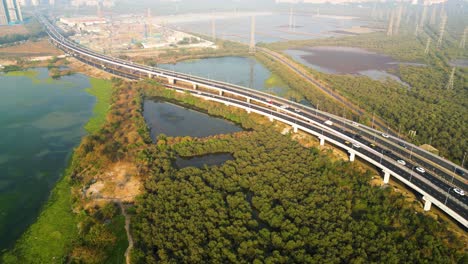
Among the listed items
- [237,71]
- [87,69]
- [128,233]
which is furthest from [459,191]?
[87,69]

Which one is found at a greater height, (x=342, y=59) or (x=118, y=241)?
(x=342, y=59)

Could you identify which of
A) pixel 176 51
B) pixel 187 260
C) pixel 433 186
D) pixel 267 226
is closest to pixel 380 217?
pixel 433 186

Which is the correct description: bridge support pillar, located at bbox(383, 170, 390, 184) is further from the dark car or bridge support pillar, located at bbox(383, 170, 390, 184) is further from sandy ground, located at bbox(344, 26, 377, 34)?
sandy ground, located at bbox(344, 26, 377, 34)

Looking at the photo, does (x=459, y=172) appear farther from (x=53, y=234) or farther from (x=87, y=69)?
(x=87, y=69)

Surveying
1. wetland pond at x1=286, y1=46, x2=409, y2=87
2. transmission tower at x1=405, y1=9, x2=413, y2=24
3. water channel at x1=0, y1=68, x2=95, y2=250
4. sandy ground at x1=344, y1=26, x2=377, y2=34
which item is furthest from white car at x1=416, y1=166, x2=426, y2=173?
transmission tower at x1=405, y1=9, x2=413, y2=24

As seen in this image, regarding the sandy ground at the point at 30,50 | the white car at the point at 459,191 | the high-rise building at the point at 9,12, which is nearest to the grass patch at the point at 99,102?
the sandy ground at the point at 30,50

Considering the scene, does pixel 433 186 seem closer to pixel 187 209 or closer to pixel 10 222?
pixel 187 209
